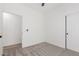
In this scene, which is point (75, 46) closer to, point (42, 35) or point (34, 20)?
point (42, 35)

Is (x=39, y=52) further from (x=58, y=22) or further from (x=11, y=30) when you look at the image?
(x=11, y=30)

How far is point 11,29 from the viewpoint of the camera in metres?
4.61

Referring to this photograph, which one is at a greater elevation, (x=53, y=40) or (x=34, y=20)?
(x=34, y=20)

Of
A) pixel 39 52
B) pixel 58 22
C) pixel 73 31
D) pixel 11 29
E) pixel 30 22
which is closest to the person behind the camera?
pixel 39 52

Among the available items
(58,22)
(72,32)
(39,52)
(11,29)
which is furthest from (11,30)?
(72,32)

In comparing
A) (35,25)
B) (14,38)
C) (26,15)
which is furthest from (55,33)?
(14,38)

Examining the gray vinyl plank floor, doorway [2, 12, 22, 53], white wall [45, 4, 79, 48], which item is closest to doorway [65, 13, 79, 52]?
white wall [45, 4, 79, 48]

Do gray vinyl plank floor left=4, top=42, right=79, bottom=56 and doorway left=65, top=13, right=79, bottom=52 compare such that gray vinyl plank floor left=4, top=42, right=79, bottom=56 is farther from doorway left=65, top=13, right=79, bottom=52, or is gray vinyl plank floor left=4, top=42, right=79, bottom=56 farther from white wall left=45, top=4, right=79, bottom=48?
white wall left=45, top=4, right=79, bottom=48

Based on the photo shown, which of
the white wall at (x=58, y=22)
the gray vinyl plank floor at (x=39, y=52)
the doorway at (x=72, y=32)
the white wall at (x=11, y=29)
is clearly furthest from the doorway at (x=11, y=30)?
the doorway at (x=72, y=32)

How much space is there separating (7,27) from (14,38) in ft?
2.84

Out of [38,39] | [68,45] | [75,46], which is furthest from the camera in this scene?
[38,39]

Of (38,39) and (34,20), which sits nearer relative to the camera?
(34,20)

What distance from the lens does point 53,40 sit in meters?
4.53

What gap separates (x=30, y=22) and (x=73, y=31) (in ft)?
7.69
